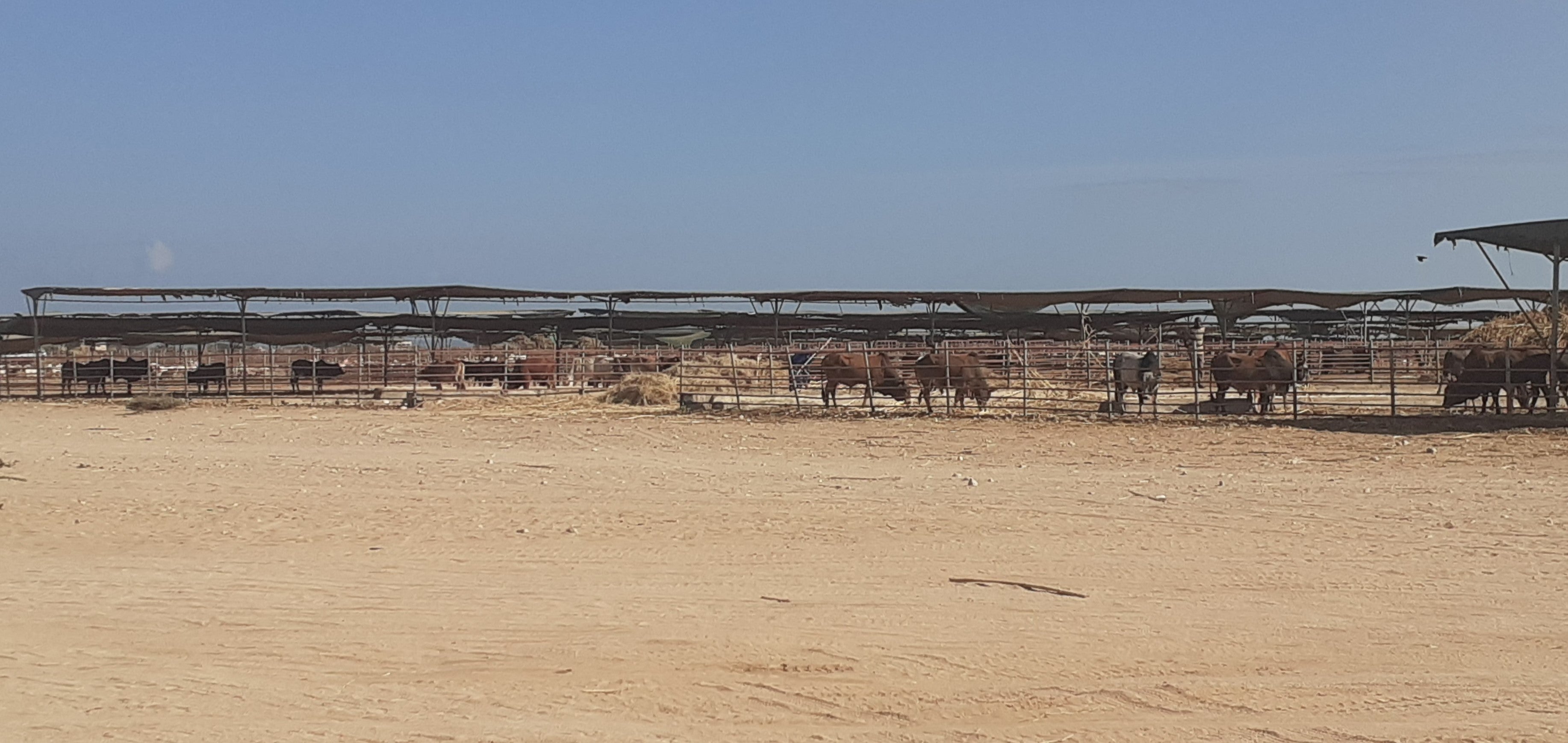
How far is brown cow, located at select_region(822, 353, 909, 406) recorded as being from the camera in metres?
23.1

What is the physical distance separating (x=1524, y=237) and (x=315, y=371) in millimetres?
21912

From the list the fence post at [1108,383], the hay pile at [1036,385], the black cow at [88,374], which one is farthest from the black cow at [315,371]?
the fence post at [1108,383]

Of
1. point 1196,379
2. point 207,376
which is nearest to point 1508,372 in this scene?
point 1196,379

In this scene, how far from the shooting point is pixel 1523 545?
8.87 metres

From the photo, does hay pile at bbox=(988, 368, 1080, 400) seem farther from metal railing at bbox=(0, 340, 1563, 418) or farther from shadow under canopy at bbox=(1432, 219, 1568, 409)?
shadow under canopy at bbox=(1432, 219, 1568, 409)

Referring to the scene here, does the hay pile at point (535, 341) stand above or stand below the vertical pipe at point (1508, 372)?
above

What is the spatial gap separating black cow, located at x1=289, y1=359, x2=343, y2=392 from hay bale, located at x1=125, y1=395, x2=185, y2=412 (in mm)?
2456

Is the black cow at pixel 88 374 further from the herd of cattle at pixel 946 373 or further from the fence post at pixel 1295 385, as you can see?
the fence post at pixel 1295 385

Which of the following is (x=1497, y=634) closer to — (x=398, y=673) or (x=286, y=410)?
(x=398, y=673)

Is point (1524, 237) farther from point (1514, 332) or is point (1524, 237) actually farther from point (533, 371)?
point (533, 371)

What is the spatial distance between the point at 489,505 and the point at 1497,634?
303 inches

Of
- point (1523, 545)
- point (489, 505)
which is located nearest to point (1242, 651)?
point (1523, 545)

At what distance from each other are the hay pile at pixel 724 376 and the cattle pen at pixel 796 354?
103 millimetres

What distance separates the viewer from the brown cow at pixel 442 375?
27891 millimetres
